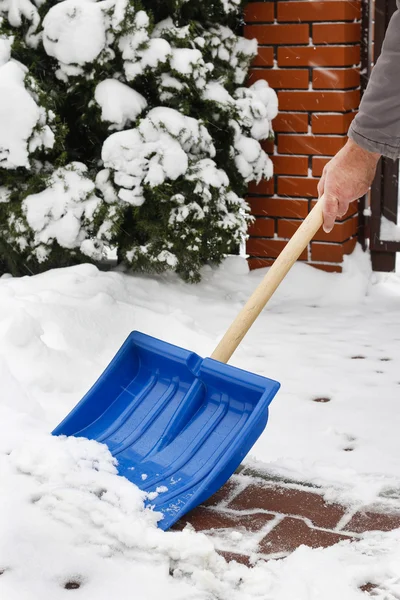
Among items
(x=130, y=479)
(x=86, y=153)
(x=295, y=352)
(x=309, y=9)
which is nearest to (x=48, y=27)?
(x=86, y=153)

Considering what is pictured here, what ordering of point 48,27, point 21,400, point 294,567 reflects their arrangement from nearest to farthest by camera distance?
point 294,567, point 21,400, point 48,27

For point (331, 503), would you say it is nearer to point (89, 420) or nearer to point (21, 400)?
point (89, 420)

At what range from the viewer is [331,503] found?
236cm

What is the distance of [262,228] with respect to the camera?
15.5ft

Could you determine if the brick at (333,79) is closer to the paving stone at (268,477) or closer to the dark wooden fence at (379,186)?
the dark wooden fence at (379,186)

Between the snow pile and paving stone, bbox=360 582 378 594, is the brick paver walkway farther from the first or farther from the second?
the snow pile

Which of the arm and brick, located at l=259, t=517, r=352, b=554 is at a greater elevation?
the arm

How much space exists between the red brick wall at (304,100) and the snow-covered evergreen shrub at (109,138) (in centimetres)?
51

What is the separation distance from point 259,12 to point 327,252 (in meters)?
1.29

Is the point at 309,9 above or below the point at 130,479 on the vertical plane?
above

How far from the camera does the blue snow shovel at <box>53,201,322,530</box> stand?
2.27m

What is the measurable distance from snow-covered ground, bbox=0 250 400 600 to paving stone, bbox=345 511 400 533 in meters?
0.05

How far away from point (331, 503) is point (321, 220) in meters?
0.78

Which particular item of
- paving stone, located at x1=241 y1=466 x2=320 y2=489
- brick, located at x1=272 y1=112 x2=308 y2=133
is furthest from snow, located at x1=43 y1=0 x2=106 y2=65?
paving stone, located at x1=241 y1=466 x2=320 y2=489
